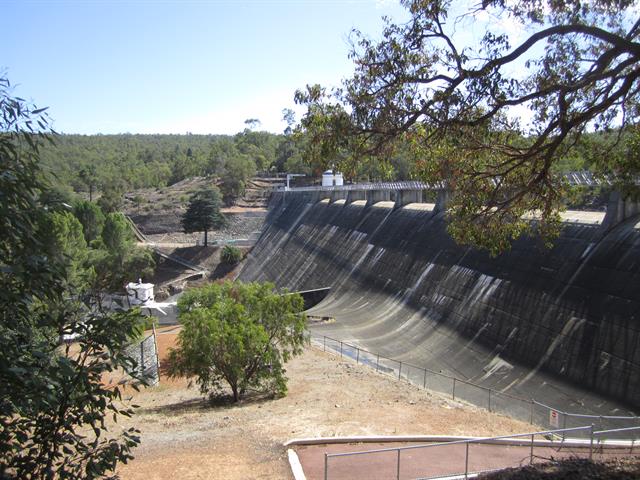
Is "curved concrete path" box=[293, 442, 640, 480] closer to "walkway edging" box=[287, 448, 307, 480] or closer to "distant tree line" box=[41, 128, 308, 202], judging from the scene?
"walkway edging" box=[287, 448, 307, 480]

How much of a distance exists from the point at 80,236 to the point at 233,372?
29.5m

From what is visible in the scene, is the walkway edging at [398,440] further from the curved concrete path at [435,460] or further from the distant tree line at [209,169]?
the distant tree line at [209,169]

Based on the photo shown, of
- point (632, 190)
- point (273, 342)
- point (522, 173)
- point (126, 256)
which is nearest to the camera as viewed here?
point (632, 190)

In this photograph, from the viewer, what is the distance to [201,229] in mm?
65750

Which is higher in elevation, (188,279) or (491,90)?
(491,90)

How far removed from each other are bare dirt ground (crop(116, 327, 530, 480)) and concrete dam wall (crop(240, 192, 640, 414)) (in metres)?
2.71

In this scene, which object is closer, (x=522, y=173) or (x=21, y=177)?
(x=21, y=177)

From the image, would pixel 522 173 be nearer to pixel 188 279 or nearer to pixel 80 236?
pixel 80 236

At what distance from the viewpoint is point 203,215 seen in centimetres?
6531

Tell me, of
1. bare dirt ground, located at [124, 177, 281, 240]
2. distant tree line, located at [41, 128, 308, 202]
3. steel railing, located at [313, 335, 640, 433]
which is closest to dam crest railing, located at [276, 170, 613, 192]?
steel railing, located at [313, 335, 640, 433]

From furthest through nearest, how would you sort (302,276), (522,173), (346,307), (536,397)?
(302,276)
(346,307)
(536,397)
(522,173)

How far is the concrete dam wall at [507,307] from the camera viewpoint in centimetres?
1403

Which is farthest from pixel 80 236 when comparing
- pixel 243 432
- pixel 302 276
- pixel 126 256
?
pixel 243 432

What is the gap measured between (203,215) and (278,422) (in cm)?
5482
